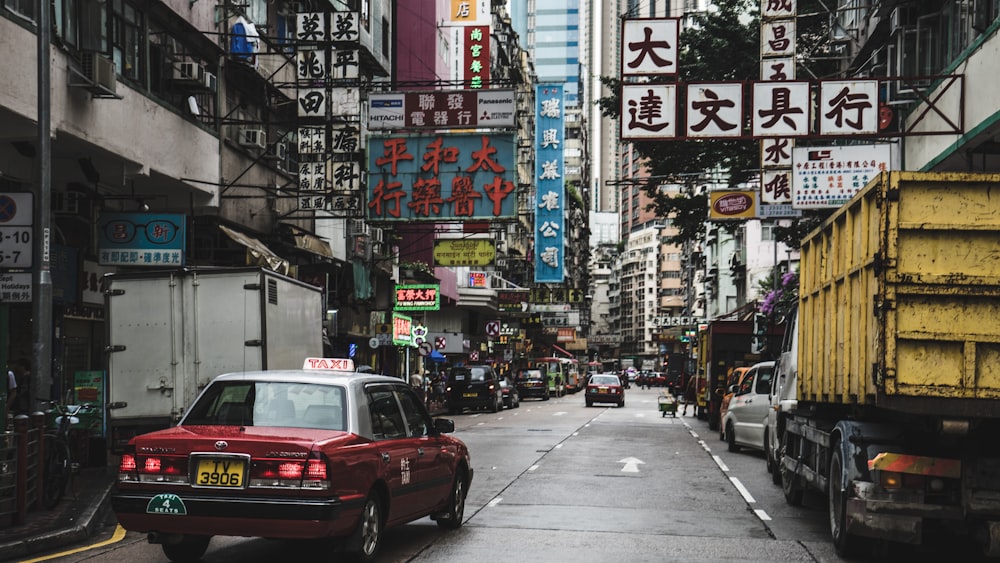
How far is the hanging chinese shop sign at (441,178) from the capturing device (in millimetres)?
26422

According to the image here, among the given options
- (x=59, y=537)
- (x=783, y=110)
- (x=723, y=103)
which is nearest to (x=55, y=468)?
(x=59, y=537)

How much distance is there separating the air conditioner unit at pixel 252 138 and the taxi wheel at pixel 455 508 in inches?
638

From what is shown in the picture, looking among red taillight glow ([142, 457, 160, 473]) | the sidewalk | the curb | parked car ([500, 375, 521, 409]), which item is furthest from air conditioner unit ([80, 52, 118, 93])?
parked car ([500, 375, 521, 409])

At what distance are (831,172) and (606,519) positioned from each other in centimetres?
944

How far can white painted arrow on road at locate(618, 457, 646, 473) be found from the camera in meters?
17.9

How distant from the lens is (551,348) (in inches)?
4604

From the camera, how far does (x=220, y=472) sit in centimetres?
789

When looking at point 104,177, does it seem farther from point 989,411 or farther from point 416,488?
point 989,411

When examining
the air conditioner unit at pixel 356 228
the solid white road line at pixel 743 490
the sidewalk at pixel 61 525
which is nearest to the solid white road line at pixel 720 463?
the solid white road line at pixel 743 490

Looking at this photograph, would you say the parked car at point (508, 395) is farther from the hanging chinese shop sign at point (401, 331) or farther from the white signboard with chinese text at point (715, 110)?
the white signboard with chinese text at point (715, 110)

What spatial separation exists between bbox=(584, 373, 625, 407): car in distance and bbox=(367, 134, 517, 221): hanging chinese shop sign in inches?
988

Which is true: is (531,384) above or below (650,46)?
below

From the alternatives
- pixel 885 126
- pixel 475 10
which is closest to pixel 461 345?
pixel 475 10

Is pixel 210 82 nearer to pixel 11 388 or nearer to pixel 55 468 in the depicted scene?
pixel 11 388
